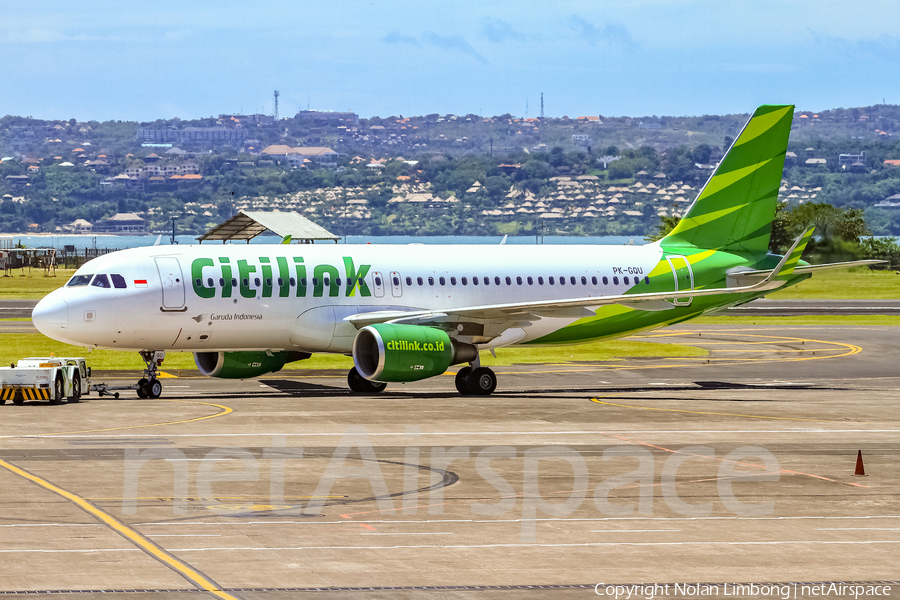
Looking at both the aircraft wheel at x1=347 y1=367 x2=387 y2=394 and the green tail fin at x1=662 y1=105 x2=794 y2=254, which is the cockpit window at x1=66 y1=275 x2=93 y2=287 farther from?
the green tail fin at x1=662 y1=105 x2=794 y2=254

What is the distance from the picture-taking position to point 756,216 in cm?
4853

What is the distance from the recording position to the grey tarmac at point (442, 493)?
17.2m

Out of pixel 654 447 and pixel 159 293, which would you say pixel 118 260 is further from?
pixel 654 447

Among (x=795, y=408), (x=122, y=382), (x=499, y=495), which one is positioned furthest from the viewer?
(x=122, y=382)

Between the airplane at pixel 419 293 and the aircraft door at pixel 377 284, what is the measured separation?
0.05 metres

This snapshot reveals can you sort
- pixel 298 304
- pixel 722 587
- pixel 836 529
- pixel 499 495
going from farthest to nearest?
pixel 298 304 < pixel 499 495 < pixel 836 529 < pixel 722 587

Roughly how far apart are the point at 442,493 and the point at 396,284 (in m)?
20.2

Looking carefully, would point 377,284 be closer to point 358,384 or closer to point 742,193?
point 358,384

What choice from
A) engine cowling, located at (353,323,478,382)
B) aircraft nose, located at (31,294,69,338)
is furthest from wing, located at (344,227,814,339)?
aircraft nose, located at (31,294,69,338)

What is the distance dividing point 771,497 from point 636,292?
23.2 m

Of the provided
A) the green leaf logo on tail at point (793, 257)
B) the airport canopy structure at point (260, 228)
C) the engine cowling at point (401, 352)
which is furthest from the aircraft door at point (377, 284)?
the airport canopy structure at point (260, 228)

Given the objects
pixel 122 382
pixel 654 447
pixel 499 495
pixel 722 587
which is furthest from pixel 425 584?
pixel 122 382

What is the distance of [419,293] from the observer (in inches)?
1710

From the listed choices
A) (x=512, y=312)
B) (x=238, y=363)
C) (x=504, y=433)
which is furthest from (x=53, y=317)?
(x=504, y=433)
